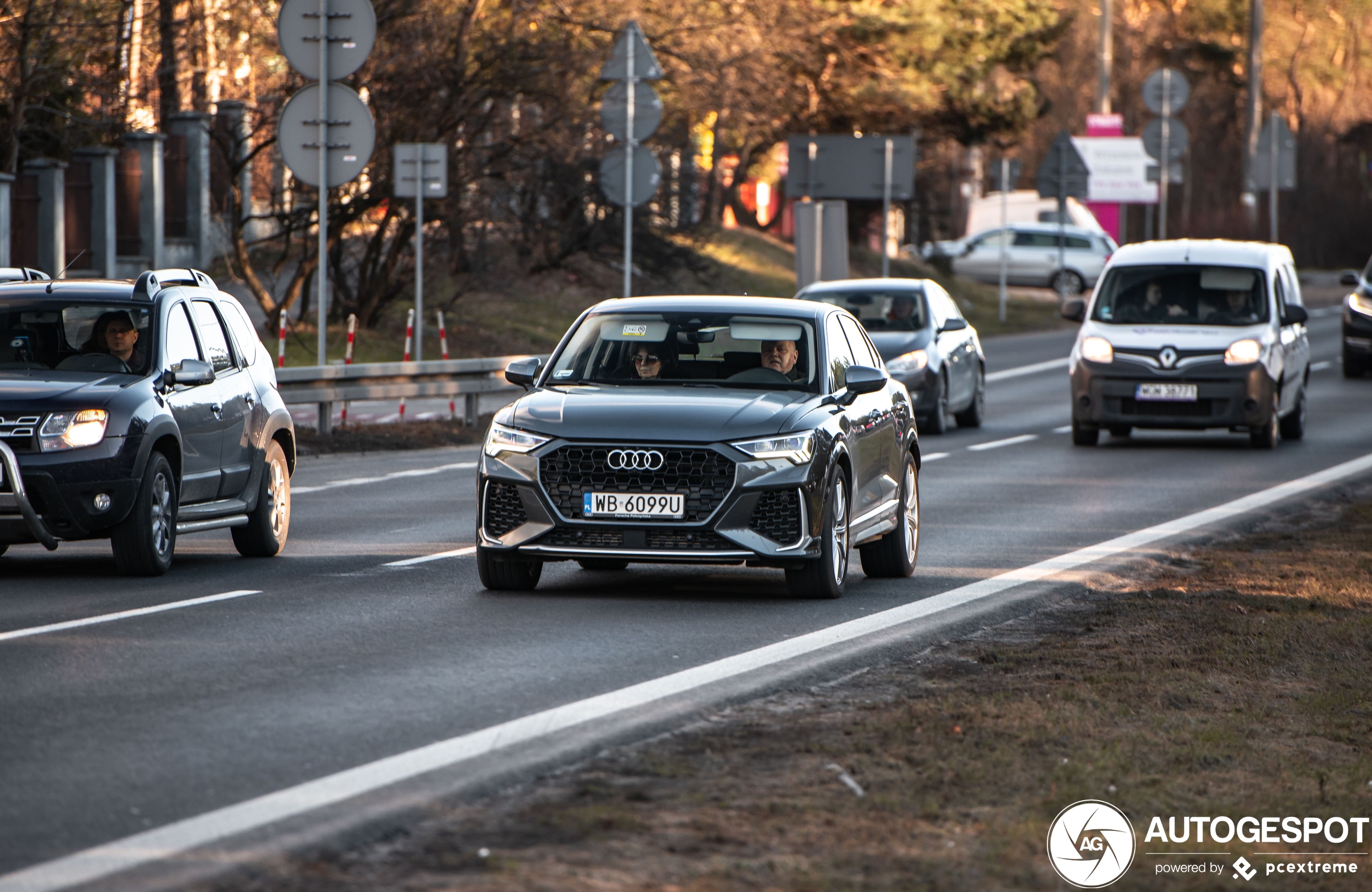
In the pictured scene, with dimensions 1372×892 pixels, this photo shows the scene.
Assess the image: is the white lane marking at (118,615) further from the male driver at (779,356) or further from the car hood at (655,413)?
the male driver at (779,356)

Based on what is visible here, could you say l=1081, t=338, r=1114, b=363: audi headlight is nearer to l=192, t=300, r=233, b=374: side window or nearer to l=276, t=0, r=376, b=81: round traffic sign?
l=276, t=0, r=376, b=81: round traffic sign

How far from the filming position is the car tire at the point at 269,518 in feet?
43.3

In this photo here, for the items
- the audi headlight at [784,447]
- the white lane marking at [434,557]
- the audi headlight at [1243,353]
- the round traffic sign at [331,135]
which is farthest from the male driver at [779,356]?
the audi headlight at [1243,353]

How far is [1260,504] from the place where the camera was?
17297 mm

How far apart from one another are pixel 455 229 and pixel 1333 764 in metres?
26.6

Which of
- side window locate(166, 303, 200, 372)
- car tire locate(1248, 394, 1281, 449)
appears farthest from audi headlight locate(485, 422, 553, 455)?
car tire locate(1248, 394, 1281, 449)

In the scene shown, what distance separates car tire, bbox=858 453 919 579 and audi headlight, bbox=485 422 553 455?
2.32 m

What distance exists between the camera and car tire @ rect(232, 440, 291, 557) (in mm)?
13203

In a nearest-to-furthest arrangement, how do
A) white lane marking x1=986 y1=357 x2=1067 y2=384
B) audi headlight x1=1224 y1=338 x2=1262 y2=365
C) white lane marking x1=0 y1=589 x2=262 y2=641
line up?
white lane marking x1=0 y1=589 x2=262 y2=641 → audi headlight x1=1224 y1=338 x2=1262 y2=365 → white lane marking x1=986 y1=357 x2=1067 y2=384

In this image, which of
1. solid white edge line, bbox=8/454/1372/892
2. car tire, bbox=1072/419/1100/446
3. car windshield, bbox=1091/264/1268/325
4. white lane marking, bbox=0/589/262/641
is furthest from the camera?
car tire, bbox=1072/419/1100/446

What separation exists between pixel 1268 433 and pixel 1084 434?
1773 mm

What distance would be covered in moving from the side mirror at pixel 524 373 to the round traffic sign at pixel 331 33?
9.23 meters

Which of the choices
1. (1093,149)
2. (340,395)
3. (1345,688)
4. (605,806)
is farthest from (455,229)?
(1093,149)

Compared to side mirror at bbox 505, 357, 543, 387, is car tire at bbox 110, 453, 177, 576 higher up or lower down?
lower down
